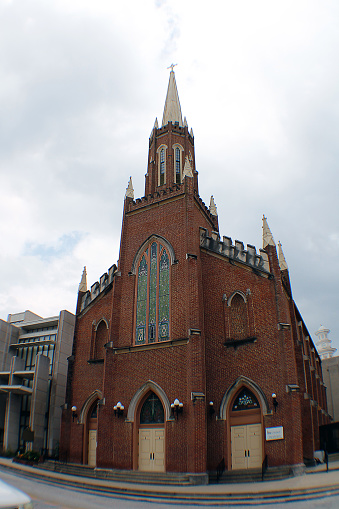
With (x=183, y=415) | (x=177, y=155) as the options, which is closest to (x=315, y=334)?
(x=177, y=155)

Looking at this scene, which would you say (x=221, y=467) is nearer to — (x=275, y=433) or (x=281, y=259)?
(x=275, y=433)

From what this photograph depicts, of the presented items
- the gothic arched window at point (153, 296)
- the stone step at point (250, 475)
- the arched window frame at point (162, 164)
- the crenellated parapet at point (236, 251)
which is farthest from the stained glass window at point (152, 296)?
the stone step at point (250, 475)

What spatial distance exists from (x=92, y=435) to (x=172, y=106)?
86.4ft

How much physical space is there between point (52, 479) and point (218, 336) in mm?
10583

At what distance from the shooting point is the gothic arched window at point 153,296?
22672 mm

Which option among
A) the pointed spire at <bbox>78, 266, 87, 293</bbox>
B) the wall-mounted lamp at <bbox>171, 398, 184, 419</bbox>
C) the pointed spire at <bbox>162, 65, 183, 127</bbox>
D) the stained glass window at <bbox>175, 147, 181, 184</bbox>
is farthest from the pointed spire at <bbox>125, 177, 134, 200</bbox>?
the wall-mounted lamp at <bbox>171, 398, 184, 419</bbox>

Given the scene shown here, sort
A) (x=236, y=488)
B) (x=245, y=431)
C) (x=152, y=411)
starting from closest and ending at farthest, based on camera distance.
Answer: (x=236, y=488) < (x=245, y=431) < (x=152, y=411)

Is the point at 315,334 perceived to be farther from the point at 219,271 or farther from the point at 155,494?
the point at 155,494

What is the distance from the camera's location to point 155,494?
15688 millimetres

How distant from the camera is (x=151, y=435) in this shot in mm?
20859

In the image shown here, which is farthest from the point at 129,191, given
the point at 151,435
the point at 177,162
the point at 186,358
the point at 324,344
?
the point at 324,344

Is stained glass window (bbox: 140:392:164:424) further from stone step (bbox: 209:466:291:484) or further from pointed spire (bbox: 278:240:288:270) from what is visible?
pointed spire (bbox: 278:240:288:270)

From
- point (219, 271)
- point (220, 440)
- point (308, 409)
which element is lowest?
point (220, 440)

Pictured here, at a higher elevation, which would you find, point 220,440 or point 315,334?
point 315,334
